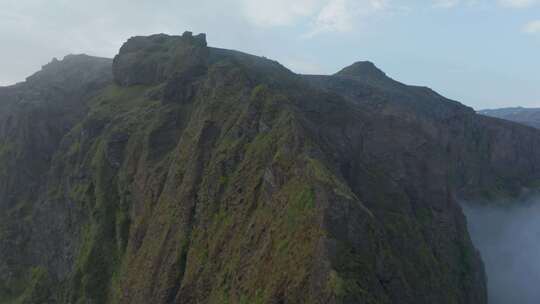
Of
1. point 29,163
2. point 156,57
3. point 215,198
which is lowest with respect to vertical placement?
point 29,163

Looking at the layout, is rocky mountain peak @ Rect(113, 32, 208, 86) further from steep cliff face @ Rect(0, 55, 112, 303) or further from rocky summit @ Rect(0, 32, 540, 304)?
steep cliff face @ Rect(0, 55, 112, 303)

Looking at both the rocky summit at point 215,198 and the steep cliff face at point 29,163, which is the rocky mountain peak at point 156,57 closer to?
the rocky summit at point 215,198

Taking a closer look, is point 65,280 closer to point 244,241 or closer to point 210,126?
point 210,126

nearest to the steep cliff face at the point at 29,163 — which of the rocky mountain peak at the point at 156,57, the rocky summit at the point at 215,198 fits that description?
the rocky summit at the point at 215,198

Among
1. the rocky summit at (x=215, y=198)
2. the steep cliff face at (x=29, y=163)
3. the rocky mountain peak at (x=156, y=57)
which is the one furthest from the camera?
the rocky mountain peak at (x=156, y=57)

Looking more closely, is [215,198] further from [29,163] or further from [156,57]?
[29,163]

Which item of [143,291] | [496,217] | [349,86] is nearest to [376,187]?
[143,291]

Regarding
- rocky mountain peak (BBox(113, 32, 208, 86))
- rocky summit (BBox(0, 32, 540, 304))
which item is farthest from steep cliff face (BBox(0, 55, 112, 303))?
rocky mountain peak (BBox(113, 32, 208, 86))

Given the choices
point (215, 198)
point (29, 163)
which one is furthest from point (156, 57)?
point (215, 198)
